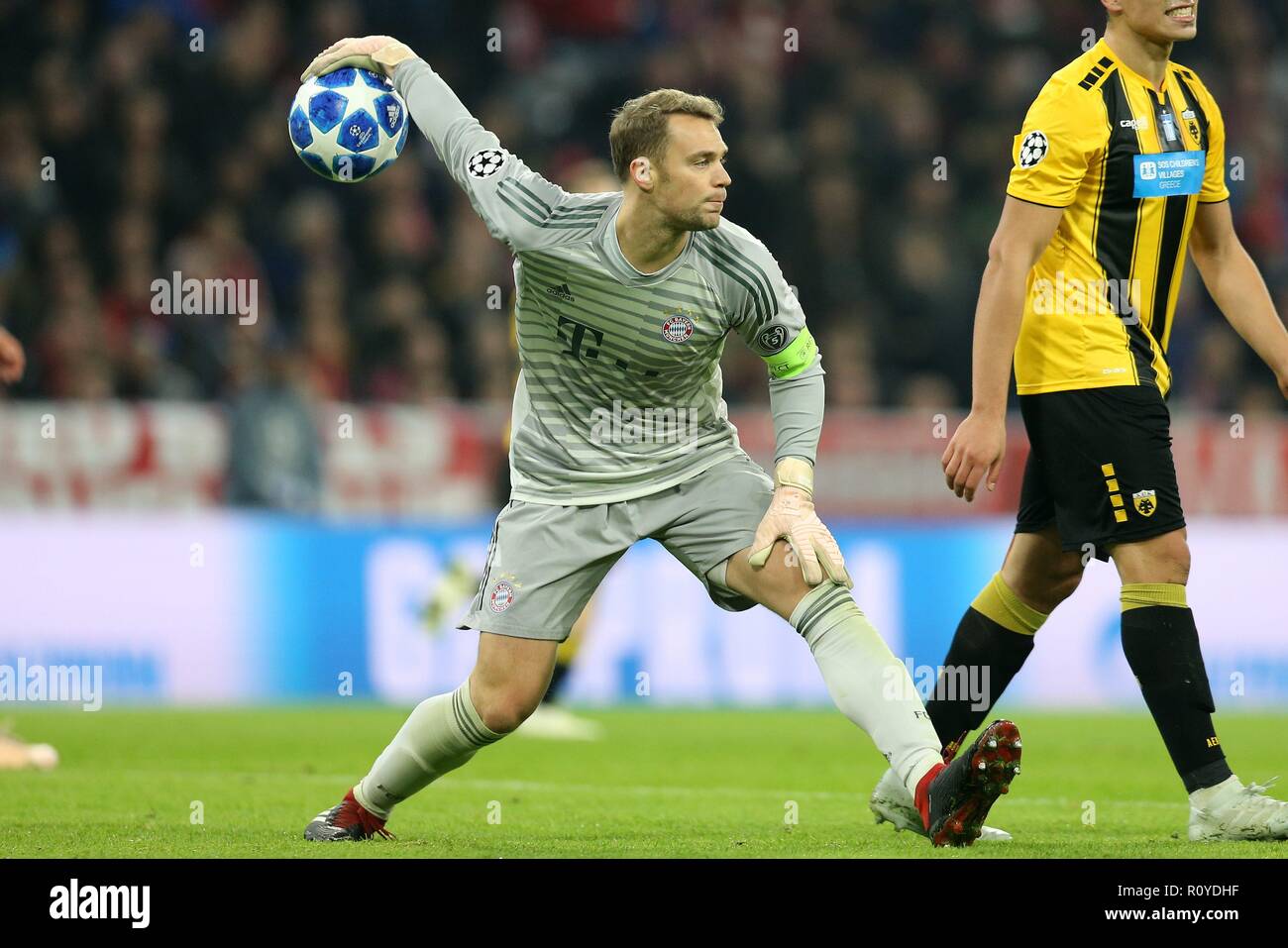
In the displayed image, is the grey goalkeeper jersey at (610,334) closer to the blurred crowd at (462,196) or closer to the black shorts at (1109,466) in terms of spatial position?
the black shorts at (1109,466)

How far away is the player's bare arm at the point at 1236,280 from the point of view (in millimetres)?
5488

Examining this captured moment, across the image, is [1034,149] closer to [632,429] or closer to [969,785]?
[632,429]

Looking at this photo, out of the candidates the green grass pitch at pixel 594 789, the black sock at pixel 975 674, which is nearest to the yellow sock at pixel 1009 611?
the black sock at pixel 975 674

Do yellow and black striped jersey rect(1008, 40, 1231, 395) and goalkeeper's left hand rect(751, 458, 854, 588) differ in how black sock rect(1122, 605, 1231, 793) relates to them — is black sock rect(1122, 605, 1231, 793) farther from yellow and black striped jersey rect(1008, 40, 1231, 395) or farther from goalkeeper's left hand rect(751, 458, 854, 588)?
goalkeeper's left hand rect(751, 458, 854, 588)

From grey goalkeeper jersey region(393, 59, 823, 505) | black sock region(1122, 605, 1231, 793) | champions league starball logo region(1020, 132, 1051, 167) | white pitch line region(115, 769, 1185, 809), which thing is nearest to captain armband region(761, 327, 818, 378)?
grey goalkeeper jersey region(393, 59, 823, 505)

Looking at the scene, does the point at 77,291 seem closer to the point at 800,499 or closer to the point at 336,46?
the point at 336,46

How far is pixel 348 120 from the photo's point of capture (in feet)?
17.6

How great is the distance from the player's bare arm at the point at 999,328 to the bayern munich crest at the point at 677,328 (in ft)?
2.55

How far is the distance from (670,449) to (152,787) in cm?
263

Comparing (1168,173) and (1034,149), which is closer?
(1034,149)

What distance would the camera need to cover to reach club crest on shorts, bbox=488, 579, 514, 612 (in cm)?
499

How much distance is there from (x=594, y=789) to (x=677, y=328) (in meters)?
2.43

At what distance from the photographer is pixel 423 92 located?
5.14 metres

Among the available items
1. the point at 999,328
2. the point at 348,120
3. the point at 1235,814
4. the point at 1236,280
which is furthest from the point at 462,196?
the point at 1235,814
